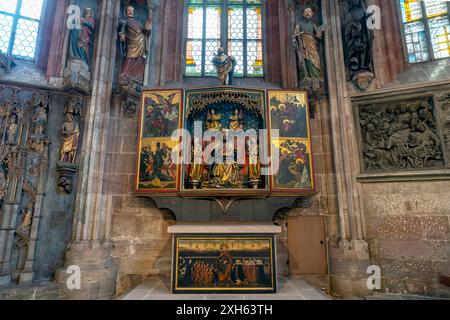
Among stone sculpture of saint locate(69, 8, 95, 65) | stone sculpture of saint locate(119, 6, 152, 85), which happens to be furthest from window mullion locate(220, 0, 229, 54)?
stone sculpture of saint locate(69, 8, 95, 65)

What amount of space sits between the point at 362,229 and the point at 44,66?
8.74 meters

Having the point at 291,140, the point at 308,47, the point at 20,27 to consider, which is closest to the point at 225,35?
the point at 308,47

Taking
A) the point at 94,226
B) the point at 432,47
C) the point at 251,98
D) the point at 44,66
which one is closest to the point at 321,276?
the point at 251,98

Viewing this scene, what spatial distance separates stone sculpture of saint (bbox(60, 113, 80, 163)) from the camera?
21.6ft

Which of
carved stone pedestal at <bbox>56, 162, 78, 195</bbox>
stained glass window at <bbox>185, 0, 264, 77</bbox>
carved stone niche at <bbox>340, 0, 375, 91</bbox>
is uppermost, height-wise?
stained glass window at <bbox>185, 0, 264, 77</bbox>

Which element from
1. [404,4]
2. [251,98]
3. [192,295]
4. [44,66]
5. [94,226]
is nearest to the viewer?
[192,295]

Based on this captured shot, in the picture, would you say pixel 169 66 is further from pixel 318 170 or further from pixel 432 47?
pixel 432 47

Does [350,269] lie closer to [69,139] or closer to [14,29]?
[69,139]

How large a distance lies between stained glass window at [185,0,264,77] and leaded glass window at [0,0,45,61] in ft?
13.6

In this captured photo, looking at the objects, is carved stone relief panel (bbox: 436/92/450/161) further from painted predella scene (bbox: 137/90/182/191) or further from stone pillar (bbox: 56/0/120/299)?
stone pillar (bbox: 56/0/120/299)

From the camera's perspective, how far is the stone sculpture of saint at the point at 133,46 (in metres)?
7.33

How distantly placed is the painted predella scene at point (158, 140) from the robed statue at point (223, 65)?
1.15m

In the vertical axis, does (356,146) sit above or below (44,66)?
below

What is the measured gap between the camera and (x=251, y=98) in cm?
678
